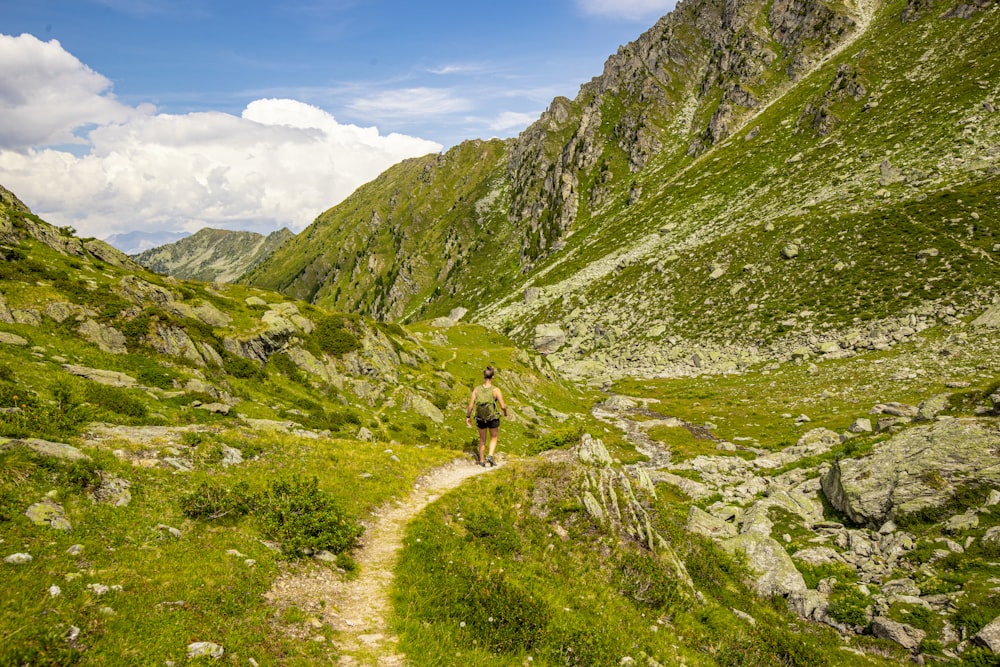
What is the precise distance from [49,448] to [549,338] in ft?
323

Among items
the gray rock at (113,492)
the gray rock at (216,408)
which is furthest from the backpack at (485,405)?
the gray rock at (216,408)

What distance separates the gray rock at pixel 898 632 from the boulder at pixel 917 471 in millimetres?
6740

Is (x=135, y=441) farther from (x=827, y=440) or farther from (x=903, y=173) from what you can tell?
(x=903, y=173)

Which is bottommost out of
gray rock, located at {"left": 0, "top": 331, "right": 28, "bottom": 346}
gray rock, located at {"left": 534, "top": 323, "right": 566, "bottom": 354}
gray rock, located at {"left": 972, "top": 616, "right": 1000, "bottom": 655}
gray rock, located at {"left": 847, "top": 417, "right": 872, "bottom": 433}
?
gray rock, located at {"left": 972, "top": 616, "right": 1000, "bottom": 655}

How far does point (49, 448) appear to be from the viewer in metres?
11.4

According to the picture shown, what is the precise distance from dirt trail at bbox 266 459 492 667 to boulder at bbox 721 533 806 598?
44.3 ft

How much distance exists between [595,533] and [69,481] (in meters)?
13.7

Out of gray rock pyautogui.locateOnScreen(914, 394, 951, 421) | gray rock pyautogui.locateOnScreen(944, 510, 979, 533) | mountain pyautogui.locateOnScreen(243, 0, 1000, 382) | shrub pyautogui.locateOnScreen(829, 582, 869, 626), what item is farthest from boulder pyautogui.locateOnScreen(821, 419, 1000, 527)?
mountain pyautogui.locateOnScreen(243, 0, 1000, 382)

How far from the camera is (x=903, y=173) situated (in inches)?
3159

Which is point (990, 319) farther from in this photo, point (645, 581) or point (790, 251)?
point (645, 581)

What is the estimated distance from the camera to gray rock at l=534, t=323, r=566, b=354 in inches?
4151

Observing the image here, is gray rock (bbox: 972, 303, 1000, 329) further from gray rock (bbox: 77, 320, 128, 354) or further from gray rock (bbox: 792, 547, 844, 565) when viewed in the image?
gray rock (bbox: 77, 320, 128, 354)

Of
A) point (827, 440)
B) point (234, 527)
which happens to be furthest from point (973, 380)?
point (234, 527)

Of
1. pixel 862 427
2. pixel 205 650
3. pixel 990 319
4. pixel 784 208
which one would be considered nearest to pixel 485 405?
pixel 205 650
